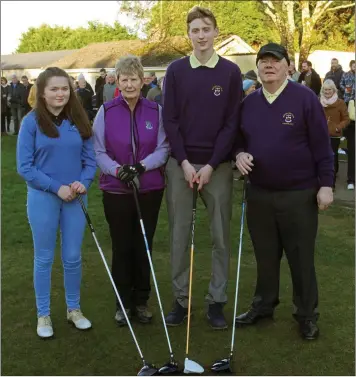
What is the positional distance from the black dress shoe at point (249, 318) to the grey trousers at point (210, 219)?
206 millimetres

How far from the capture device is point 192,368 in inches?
143

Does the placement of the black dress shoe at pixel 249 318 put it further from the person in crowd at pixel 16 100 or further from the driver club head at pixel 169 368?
the person in crowd at pixel 16 100

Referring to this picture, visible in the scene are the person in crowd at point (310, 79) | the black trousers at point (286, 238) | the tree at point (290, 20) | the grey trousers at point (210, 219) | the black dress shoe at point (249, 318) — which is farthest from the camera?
the tree at point (290, 20)

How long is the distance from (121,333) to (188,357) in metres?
0.65

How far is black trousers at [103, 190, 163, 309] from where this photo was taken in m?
4.26

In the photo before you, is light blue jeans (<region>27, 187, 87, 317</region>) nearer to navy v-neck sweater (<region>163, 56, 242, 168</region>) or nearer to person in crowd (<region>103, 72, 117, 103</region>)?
navy v-neck sweater (<region>163, 56, 242, 168</region>)

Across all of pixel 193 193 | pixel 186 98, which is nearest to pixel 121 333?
pixel 193 193

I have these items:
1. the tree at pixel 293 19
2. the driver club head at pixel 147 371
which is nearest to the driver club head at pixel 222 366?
the driver club head at pixel 147 371

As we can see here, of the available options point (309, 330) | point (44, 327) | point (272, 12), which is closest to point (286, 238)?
point (309, 330)

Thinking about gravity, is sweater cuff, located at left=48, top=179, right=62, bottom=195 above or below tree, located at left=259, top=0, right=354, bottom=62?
below

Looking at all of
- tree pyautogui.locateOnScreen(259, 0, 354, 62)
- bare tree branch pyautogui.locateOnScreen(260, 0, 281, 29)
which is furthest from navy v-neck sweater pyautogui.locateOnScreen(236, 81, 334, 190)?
bare tree branch pyautogui.locateOnScreen(260, 0, 281, 29)

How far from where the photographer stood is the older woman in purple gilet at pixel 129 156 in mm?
4148

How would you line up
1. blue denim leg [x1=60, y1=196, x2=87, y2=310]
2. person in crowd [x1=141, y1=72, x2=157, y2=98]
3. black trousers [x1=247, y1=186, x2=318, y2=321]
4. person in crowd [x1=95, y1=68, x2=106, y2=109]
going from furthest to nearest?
person in crowd [x1=95, y1=68, x2=106, y2=109] < person in crowd [x1=141, y1=72, x2=157, y2=98] < blue denim leg [x1=60, y1=196, x2=87, y2=310] < black trousers [x1=247, y1=186, x2=318, y2=321]

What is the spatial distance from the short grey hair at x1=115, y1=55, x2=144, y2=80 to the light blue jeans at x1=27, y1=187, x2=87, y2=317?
0.98m
